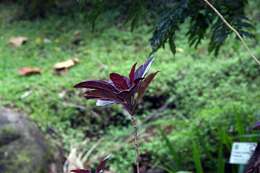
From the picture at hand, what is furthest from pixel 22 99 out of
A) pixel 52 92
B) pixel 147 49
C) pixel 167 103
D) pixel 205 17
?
pixel 205 17

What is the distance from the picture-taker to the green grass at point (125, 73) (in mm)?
2475

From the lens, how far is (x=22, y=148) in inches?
90.3

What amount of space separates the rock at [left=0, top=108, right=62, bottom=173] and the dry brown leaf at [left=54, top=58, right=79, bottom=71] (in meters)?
0.98

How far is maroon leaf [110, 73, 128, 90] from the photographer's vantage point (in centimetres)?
103

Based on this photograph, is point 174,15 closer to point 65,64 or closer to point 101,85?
point 101,85

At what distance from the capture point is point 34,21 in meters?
4.55

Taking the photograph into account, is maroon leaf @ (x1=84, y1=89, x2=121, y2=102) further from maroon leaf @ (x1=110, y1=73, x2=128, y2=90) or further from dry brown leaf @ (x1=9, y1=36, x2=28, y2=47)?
dry brown leaf @ (x1=9, y1=36, x2=28, y2=47)

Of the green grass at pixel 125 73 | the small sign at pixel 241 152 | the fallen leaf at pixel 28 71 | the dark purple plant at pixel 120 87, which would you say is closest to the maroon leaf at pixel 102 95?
the dark purple plant at pixel 120 87

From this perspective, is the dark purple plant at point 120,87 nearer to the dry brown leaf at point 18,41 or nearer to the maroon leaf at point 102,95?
the maroon leaf at point 102,95

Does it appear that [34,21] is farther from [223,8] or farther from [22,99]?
[223,8]

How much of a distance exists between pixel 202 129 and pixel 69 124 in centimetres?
85

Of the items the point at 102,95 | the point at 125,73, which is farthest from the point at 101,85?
the point at 125,73

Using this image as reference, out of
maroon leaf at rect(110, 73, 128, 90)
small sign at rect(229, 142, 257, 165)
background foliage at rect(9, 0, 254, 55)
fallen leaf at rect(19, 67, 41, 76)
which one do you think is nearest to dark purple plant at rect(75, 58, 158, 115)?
maroon leaf at rect(110, 73, 128, 90)

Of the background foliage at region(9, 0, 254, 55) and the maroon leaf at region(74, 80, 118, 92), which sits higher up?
the background foliage at region(9, 0, 254, 55)
